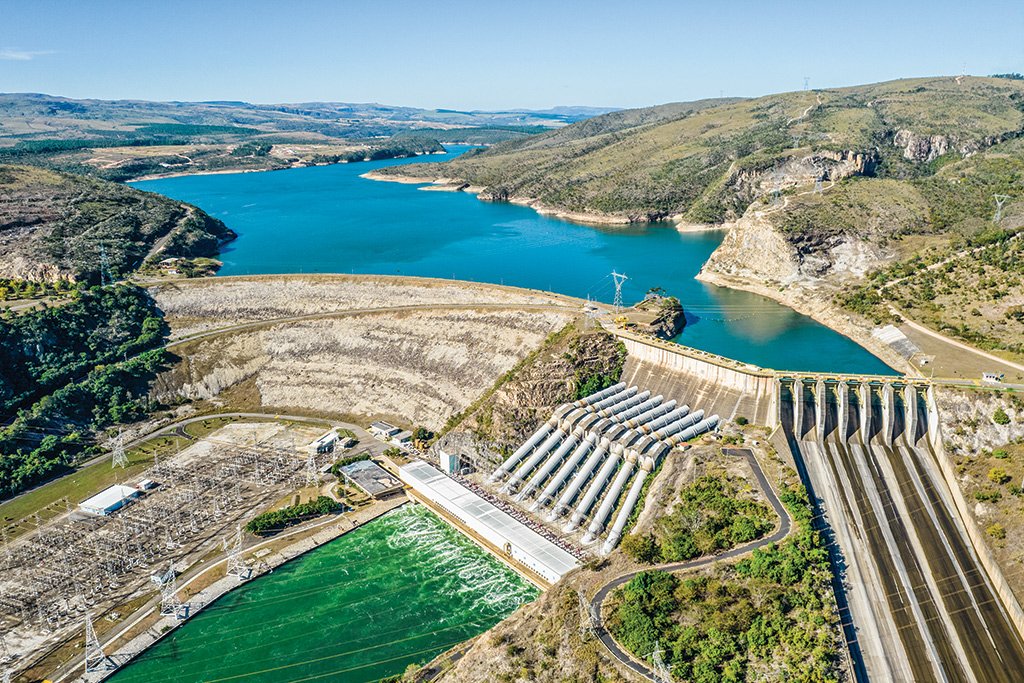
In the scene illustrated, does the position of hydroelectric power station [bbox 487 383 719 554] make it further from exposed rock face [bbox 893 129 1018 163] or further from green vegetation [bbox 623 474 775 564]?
exposed rock face [bbox 893 129 1018 163]

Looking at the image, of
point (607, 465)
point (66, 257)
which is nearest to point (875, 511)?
point (607, 465)

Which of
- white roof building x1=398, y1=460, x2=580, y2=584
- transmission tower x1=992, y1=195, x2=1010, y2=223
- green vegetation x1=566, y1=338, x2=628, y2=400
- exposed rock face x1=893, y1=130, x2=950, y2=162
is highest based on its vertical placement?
exposed rock face x1=893, y1=130, x2=950, y2=162

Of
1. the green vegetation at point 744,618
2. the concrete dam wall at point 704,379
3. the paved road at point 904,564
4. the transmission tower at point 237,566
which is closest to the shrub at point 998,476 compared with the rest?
the paved road at point 904,564

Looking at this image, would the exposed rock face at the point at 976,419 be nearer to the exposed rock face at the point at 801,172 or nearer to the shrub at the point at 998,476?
the shrub at the point at 998,476

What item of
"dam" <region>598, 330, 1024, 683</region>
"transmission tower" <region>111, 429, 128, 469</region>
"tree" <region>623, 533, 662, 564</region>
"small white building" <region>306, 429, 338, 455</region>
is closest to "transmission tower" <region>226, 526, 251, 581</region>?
"small white building" <region>306, 429, 338, 455</region>

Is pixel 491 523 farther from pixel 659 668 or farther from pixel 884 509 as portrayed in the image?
pixel 884 509

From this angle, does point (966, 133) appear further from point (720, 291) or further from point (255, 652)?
point (255, 652)
